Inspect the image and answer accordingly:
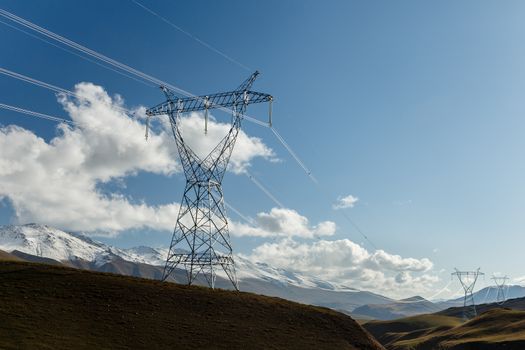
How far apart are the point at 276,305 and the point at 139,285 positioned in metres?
21.4

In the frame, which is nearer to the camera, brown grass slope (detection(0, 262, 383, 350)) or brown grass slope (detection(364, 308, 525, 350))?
brown grass slope (detection(0, 262, 383, 350))

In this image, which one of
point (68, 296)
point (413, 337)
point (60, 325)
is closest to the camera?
point (60, 325)

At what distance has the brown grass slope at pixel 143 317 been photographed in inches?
2223

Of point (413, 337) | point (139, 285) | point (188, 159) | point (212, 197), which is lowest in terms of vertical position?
point (413, 337)

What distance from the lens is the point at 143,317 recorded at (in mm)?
63812

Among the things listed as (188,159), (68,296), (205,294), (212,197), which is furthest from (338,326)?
(68,296)

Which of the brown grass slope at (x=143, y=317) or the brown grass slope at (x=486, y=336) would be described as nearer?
the brown grass slope at (x=143, y=317)

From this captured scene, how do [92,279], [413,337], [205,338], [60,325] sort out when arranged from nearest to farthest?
[60,325]
[205,338]
[92,279]
[413,337]

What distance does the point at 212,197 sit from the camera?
76625 mm

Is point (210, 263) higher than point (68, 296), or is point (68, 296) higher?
point (210, 263)

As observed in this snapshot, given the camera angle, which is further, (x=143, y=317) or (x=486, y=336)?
(x=486, y=336)

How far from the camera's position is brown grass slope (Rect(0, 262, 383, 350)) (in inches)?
2223

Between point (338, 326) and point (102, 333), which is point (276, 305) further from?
point (102, 333)

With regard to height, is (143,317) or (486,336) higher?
(143,317)
